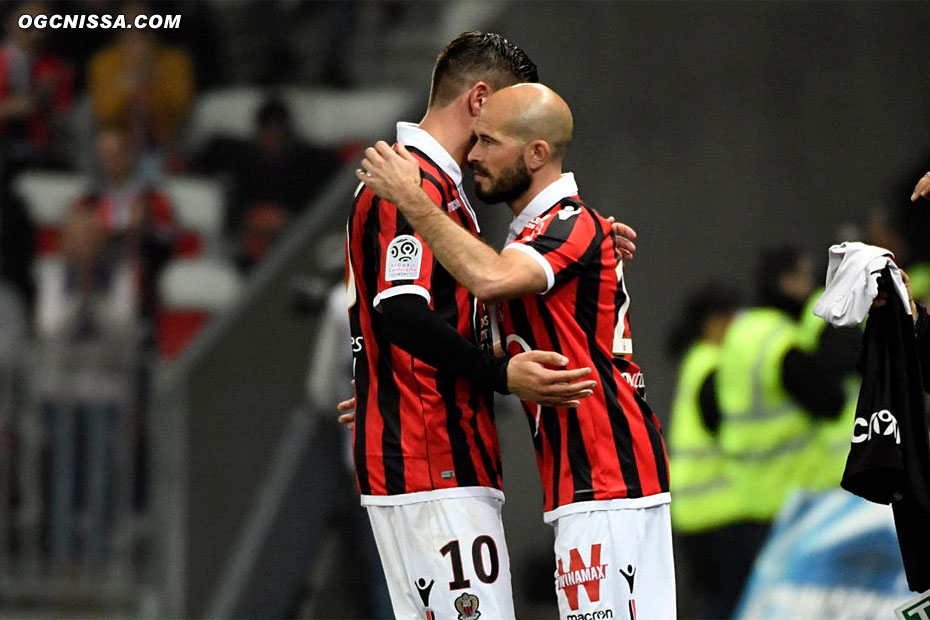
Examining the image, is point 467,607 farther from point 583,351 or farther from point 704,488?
point 704,488

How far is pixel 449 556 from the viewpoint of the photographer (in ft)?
12.4

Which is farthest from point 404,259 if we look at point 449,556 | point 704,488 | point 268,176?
point 268,176

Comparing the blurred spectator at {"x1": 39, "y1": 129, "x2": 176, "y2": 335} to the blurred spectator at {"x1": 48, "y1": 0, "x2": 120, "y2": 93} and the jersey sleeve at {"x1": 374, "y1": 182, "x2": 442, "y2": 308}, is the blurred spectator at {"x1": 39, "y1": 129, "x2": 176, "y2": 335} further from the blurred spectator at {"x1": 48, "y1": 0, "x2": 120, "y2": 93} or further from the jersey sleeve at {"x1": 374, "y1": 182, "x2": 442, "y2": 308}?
the jersey sleeve at {"x1": 374, "y1": 182, "x2": 442, "y2": 308}

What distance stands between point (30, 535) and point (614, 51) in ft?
17.0

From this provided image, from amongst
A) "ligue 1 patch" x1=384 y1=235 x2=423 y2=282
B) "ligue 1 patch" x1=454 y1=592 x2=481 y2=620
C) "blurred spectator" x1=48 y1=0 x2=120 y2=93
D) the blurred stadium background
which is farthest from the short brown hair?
"blurred spectator" x1=48 y1=0 x2=120 y2=93

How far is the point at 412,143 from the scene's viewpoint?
159 inches

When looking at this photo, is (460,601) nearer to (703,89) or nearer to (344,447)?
(344,447)

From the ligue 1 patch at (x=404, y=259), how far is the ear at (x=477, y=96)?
1.60 feet

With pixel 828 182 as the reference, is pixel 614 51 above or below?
above

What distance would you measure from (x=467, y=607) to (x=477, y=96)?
56.4 inches

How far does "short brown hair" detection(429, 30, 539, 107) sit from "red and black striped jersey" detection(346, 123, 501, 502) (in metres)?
0.18

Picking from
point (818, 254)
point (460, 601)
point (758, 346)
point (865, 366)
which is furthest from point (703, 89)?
point (460, 601)

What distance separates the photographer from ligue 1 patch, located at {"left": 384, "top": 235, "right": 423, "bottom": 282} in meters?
3.79

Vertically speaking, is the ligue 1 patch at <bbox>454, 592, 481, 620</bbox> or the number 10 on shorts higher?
the number 10 on shorts
